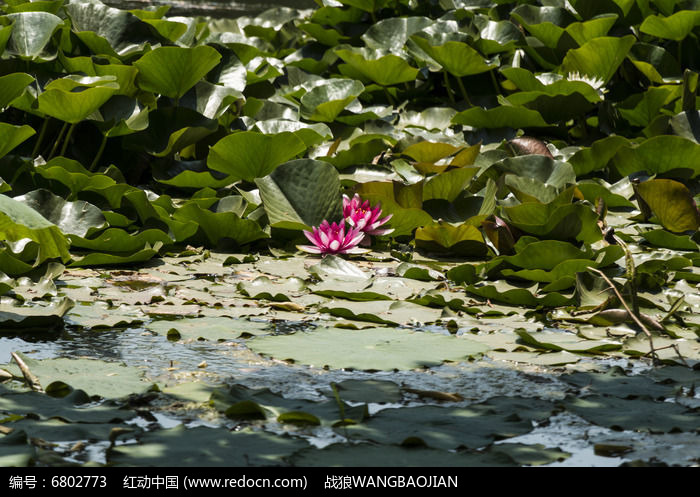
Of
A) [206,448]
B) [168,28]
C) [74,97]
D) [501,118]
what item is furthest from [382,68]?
[206,448]

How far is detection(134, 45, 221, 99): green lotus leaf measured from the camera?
137 inches

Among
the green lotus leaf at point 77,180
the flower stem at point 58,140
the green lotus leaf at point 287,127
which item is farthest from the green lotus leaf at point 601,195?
the flower stem at point 58,140

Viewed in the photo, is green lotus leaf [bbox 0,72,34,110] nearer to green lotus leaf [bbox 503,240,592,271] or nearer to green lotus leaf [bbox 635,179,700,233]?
green lotus leaf [bbox 503,240,592,271]

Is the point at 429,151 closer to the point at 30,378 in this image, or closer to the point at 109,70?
the point at 109,70

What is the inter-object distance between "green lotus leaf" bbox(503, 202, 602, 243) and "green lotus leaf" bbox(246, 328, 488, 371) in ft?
2.74

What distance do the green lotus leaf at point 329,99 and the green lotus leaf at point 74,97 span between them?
3.83 ft

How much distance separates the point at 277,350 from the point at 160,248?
1047 mm

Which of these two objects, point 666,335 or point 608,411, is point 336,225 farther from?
point 608,411

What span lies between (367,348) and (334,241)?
95 centimetres

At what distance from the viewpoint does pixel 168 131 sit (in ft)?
A: 12.1

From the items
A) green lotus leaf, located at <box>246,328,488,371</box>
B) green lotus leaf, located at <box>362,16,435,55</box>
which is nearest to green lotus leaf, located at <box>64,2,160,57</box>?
green lotus leaf, located at <box>362,16,435,55</box>

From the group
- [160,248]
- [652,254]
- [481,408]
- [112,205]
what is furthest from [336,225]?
[481,408]

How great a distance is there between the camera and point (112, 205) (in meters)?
3.27

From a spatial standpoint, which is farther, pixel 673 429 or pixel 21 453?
pixel 673 429
